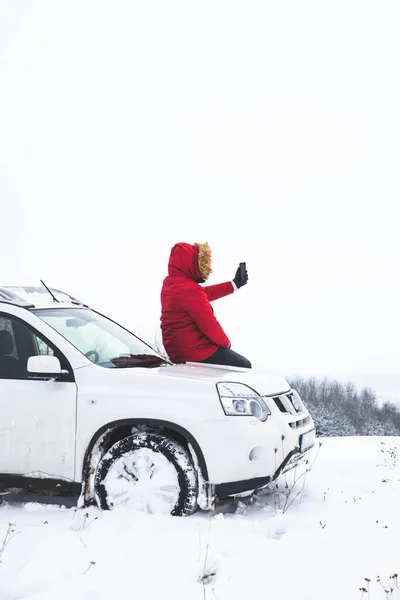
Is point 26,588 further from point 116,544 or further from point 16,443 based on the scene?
point 16,443

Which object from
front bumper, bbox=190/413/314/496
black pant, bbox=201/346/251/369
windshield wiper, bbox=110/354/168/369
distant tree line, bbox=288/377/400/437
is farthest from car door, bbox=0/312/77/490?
distant tree line, bbox=288/377/400/437

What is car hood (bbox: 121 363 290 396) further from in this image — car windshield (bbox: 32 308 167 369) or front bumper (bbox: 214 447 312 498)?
front bumper (bbox: 214 447 312 498)

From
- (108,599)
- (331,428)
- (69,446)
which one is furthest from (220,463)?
(331,428)

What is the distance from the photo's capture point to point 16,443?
15.1ft

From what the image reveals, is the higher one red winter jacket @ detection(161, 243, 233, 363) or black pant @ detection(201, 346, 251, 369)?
red winter jacket @ detection(161, 243, 233, 363)

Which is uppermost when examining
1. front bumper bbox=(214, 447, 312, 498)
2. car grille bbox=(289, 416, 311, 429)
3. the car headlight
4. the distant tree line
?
the car headlight

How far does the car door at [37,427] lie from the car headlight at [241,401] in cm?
114

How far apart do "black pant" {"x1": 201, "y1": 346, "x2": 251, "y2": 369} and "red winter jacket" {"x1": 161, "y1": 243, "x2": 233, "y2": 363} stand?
1.8 inches

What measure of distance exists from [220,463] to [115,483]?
2.56 feet

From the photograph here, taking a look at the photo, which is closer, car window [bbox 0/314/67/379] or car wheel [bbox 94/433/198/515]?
car wheel [bbox 94/433/198/515]

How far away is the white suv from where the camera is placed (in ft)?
14.3

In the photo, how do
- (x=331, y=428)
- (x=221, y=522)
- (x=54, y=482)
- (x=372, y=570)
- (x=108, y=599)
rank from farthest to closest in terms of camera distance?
(x=331, y=428) → (x=54, y=482) → (x=221, y=522) → (x=372, y=570) → (x=108, y=599)

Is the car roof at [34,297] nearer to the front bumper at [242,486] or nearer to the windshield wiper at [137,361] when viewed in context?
the windshield wiper at [137,361]

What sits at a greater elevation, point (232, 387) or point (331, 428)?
point (232, 387)
